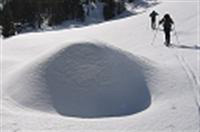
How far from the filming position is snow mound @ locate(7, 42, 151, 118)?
1366cm

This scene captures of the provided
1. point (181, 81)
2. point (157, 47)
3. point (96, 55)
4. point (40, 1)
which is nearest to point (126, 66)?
point (96, 55)

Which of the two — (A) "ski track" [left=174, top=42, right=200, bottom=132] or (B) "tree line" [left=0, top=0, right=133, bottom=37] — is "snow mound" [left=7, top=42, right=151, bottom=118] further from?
(B) "tree line" [left=0, top=0, right=133, bottom=37]

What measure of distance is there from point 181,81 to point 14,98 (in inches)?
243

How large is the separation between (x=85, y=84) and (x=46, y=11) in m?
56.0

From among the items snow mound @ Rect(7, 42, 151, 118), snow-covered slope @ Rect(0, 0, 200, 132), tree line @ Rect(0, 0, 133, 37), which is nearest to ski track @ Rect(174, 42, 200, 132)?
snow-covered slope @ Rect(0, 0, 200, 132)

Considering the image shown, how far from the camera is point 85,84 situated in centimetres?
1452

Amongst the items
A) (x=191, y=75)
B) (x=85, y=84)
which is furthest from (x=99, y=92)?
(x=191, y=75)

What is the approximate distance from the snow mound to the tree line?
1838 inches

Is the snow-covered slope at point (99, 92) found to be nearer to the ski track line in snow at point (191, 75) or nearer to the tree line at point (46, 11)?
the ski track line in snow at point (191, 75)

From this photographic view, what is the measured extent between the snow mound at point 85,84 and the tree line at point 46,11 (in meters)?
46.7

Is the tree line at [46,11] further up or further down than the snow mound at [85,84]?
further down

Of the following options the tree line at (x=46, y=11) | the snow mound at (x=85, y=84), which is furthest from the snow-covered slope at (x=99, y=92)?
the tree line at (x=46, y=11)

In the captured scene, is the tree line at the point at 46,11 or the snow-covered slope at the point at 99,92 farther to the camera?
the tree line at the point at 46,11

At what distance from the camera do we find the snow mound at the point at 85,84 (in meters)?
13.7
